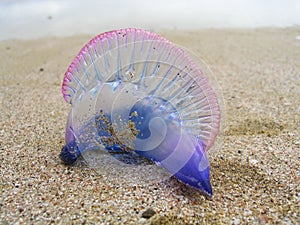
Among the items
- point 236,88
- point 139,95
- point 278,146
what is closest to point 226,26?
point 236,88

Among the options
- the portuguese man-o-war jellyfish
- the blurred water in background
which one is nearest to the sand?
the portuguese man-o-war jellyfish

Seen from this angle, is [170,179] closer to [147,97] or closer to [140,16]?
[147,97]

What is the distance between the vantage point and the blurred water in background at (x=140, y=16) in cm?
618

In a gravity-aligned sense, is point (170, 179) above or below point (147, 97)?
below

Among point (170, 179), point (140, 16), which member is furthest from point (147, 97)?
point (140, 16)

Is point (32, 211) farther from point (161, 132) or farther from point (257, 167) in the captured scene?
point (257, 167)

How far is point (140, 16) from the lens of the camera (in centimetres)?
643

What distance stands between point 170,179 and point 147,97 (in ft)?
1.62

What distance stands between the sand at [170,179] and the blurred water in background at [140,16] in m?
2.30

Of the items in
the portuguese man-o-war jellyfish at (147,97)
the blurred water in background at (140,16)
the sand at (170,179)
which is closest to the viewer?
the sand at (170,179)

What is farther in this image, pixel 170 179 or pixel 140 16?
pixel 140 16

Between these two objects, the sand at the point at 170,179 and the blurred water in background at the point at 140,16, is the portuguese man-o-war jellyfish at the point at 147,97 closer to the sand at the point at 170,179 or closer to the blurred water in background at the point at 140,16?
the sand at the point at 170,179

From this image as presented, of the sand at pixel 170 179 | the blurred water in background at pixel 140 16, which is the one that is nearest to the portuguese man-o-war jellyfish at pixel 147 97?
the sand at pixel 170 179

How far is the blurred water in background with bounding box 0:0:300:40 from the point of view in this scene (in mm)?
6176
